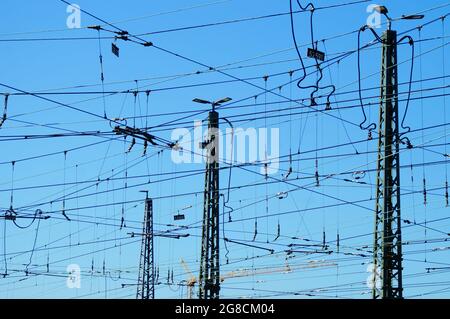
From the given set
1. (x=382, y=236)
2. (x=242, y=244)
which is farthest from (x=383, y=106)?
(x=242, y=244)

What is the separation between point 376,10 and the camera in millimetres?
28906

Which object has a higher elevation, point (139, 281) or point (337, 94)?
point (337, 94)

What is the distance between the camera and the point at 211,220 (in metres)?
34.5

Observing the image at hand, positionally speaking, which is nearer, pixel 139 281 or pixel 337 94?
pixel 337 94

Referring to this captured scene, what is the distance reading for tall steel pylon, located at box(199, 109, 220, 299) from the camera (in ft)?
111

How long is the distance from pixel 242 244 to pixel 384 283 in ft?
37.2

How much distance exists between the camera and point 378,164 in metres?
28.1

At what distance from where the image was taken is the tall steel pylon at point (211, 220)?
3372 cm
